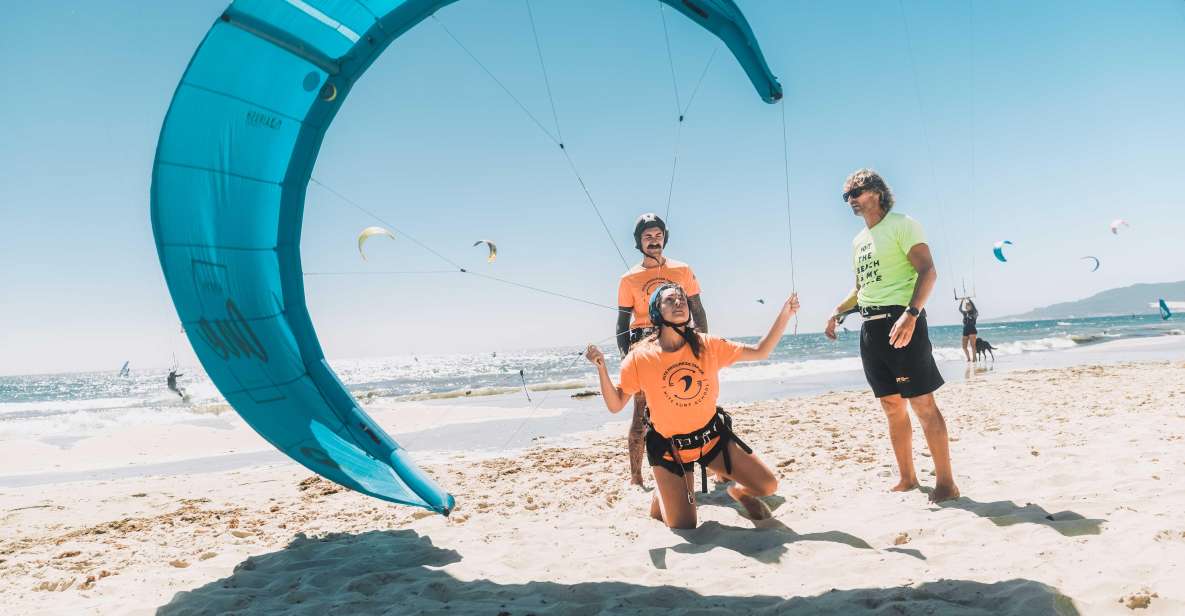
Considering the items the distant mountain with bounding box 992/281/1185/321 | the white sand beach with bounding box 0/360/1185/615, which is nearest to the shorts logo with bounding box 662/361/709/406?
the white sand beach with bounding box 0/360/1185/615

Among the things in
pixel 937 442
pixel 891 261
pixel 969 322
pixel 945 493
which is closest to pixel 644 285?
pixel 891 261

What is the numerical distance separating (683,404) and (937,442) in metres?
1.63

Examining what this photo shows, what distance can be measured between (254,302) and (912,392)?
12.9 feet

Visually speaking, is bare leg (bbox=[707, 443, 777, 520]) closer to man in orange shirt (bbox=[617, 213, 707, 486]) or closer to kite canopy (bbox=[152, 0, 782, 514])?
man in orange shirt (bbox=[617, 213, 707, 486])

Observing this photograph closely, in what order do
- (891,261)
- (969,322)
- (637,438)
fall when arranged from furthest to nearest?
(969,322) → (637,438) → (891,261)

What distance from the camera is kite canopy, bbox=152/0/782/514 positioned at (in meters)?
3.17

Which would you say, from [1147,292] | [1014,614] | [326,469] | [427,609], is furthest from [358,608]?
[1147,292]

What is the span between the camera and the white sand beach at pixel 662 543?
2629 mm

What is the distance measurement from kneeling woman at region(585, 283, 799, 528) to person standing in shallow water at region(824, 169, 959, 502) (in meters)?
0.64

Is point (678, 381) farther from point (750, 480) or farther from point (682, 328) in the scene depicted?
point (750, 480)

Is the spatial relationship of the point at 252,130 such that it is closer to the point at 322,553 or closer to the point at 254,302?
the point at 254,302

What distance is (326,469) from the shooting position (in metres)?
3.68

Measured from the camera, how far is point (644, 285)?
4.70 meters

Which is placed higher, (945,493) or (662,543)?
(945,493)
